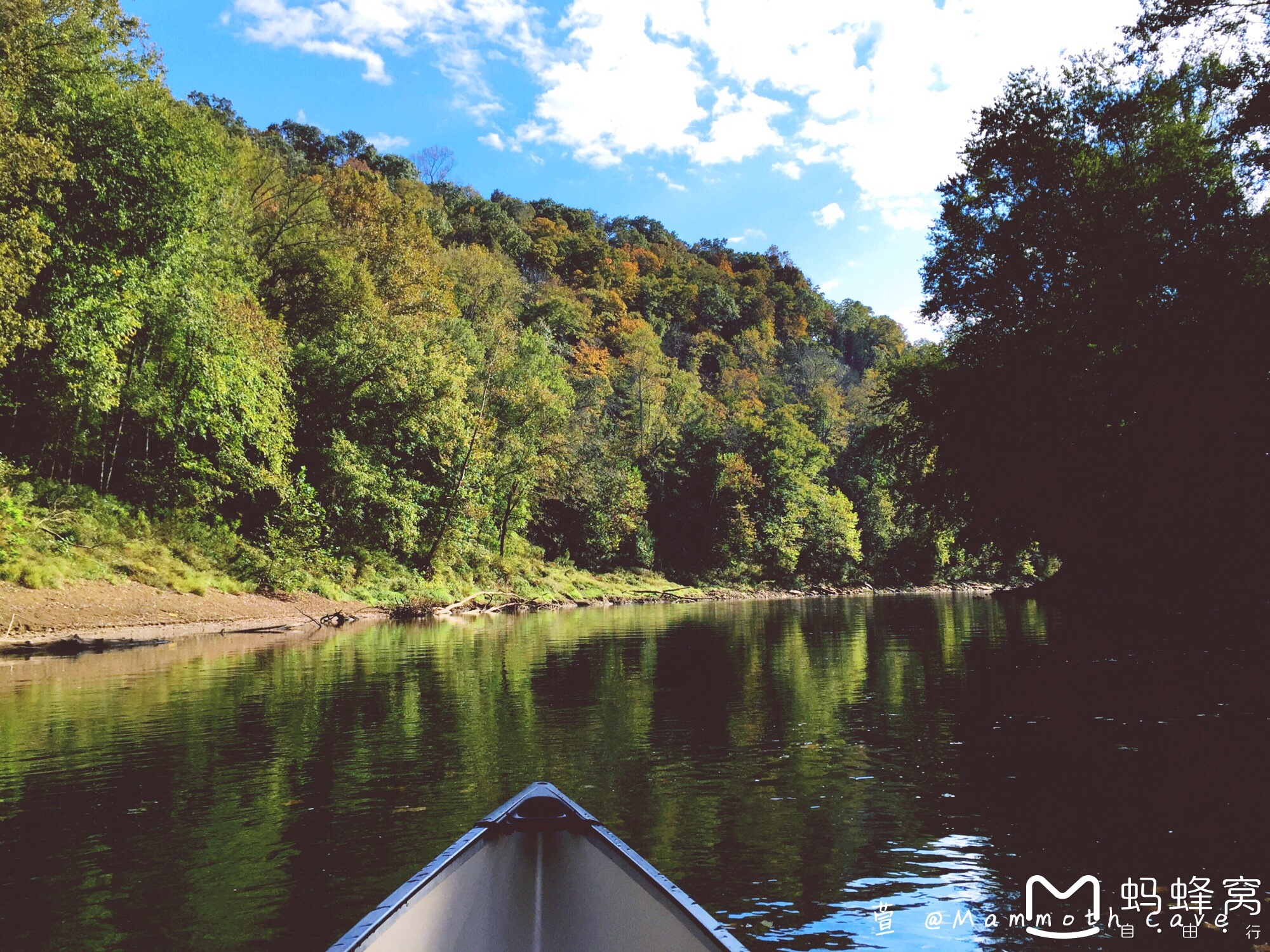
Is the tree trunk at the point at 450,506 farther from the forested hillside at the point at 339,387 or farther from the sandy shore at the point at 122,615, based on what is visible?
the sandy shore at the point at 122,615

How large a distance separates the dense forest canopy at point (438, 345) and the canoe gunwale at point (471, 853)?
57.6ft

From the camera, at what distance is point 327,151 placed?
293 feet

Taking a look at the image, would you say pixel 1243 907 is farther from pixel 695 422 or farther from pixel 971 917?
pixel 695 422

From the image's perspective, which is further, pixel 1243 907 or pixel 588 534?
pixel 588 534

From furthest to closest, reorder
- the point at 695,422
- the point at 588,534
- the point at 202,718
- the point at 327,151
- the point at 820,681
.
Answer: the point at 327,151 → the point at 695,422 → the point at 588,534 → the point at 820,681 → the point at 202,718

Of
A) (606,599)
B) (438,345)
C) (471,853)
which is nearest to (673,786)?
(471,853)

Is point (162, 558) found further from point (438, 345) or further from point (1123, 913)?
point (1123, 913)

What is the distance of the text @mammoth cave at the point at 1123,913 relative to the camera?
4.31 meters

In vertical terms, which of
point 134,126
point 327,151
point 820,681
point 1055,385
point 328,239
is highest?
point 327,151

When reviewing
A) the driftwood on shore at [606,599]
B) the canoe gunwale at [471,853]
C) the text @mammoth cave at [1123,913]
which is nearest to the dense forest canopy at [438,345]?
the driftwood on shore at [606,599]

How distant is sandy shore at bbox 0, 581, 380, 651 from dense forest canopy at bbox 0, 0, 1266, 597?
214cm

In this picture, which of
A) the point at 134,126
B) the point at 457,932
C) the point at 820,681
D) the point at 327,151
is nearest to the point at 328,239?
the point at 134,126

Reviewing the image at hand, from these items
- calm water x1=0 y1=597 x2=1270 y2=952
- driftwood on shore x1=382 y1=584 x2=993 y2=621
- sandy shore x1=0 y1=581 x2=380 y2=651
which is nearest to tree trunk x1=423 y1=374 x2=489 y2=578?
driftwood on shore x1=382 y1=584 x2=993 y2=621

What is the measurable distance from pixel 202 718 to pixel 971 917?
9290 millimetres
